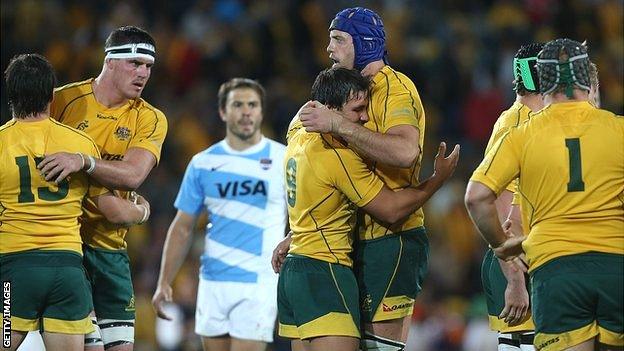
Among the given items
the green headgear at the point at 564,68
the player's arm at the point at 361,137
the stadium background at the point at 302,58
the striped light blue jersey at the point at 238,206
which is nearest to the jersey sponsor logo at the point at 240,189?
the striped light blue jersey at the point at 238,206

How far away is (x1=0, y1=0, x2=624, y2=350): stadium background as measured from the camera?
1309 cm

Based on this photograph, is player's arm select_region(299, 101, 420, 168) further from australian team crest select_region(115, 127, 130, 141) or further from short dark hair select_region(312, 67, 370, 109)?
australian team crest select_region(115, 127, 130, 141)

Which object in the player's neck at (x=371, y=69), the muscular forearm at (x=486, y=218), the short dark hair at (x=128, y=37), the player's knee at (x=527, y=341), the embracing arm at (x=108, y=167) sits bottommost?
the player's knee at (x=527, y=341)

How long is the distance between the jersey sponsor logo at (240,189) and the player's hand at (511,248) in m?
3.06

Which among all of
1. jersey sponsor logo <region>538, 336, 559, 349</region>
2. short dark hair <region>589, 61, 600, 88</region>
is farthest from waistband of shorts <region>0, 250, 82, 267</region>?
short dark hair <region>589, 61, 600, 88</region>

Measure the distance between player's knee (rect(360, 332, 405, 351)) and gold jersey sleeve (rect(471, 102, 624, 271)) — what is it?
1.16m

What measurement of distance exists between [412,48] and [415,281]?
9128 mm

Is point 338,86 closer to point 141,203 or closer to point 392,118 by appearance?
point 392,118

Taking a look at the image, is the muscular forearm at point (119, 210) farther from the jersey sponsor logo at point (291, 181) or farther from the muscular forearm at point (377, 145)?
the muscular forearm at point (377, 145)

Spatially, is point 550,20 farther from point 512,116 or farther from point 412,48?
point 512,116

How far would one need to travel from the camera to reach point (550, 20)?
1553 cm

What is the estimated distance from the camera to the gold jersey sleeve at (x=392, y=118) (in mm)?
6047

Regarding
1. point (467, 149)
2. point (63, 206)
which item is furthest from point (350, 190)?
point (467, 149)

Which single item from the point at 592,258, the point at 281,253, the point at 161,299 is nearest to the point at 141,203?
the point at 281,253
